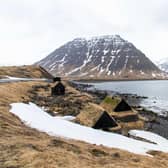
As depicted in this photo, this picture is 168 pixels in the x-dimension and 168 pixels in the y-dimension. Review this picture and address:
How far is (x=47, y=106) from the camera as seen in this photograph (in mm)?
53094

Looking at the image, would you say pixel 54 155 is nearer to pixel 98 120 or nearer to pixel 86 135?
pixel 86 135

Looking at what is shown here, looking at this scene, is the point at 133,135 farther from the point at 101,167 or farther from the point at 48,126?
the point at 101,167

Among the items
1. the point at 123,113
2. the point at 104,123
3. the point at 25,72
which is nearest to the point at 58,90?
the point at 123,113

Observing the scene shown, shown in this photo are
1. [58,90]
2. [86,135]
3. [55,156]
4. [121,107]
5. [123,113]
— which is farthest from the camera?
[58,90]

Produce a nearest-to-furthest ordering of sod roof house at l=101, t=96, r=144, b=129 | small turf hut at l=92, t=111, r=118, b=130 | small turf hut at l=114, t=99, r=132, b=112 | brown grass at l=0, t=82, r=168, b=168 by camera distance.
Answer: brown grass at l=0, t=82, r=168, b=168
small turf hut at l=92, t=111, r=118, b=130
sod roof house at l=101, t=96, r=144, b=129
small turf hut at l=114, t=99, r=132, b=112

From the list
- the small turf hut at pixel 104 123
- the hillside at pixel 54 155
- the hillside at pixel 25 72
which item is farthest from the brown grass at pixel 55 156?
the hillside at pixel 25 72

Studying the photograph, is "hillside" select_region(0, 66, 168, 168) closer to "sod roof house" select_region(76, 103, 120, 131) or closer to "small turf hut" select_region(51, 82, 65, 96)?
"sod roof house" select_region(76, 103, 120, 131)

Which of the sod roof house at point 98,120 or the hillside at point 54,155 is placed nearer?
the hillside at point 54,155

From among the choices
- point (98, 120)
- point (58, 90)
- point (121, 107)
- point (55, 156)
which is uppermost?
point (55, 156)

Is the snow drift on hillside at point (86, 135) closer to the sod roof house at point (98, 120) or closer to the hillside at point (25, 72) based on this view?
the sod roof house at point (98, 120)

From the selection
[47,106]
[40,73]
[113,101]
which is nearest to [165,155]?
[113,101]

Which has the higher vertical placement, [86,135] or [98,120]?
[98,120]

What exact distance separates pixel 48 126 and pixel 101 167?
43.9 ft

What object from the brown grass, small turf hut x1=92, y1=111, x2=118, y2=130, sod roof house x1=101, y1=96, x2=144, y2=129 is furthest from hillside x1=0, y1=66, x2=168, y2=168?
sod roof house x1=101, y1=96, x2=144, y2=129
